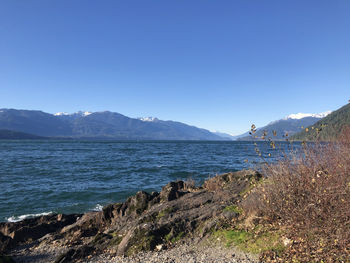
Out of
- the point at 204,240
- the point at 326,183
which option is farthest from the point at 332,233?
the point at 204,240

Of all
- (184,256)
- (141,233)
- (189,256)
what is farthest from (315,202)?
(141,233)

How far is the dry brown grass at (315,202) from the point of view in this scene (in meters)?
5.33

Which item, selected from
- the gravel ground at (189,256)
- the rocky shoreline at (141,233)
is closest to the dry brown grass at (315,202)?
the gravel ground at (189,256)

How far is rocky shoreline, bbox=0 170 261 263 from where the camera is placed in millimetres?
6926

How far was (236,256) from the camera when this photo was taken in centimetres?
613

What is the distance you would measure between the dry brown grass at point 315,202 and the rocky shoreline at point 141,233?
158 cm

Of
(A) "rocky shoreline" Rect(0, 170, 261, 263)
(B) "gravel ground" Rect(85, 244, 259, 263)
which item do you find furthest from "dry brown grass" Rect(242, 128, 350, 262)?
(A) "rocky shoreline" Rect(0, 170, 261, 263)

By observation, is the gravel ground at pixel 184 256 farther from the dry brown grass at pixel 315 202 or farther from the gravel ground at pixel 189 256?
the dry brown grass at pixel 315 202

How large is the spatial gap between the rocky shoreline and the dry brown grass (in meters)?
1.58

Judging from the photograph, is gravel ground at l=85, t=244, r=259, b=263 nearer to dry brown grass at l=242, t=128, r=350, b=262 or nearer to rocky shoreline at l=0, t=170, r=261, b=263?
rocky shoreline at l=0, t=170, r=261, b=263

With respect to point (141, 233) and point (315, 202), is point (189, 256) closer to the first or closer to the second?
point (141, 233)

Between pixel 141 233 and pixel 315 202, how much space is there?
18.5 feet

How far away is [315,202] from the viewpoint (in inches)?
227

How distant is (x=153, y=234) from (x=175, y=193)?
13.9 feet
